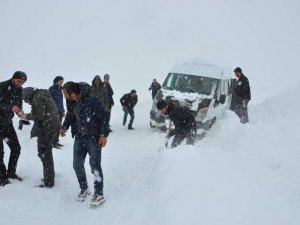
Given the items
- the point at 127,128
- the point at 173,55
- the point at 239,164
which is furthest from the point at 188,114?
the point at 173,55

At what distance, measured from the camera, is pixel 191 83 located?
12.0 meters

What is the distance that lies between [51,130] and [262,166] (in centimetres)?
359

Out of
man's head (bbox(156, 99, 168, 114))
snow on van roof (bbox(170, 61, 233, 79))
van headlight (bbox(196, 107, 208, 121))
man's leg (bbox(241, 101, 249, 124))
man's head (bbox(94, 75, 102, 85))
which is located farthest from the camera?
snow on van roof (bbox(170, 61, 233, 79))

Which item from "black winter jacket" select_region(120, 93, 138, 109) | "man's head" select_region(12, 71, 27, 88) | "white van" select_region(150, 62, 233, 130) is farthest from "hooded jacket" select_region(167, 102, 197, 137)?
"black winter jacket" select_region(120, 93, 138, 109)

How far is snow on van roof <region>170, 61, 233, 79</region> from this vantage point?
1222 cm

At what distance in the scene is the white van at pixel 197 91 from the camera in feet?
36.5

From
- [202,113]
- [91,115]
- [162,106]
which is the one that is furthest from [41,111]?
[202,113]

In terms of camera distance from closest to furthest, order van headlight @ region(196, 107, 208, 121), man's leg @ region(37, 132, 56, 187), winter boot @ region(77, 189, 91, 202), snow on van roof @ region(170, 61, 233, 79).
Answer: winter boot @ region(77, 189, 91, 202) → man's leg @ region(37, 132, 56, 187) → van headlight @ region(196, 107, 208, 121) → snow on van roof @ region(170, 61, 233, 79)

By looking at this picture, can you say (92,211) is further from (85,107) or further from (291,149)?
Result: (291,149)

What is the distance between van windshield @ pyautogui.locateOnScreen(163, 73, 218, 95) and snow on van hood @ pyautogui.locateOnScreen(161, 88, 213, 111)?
29cm

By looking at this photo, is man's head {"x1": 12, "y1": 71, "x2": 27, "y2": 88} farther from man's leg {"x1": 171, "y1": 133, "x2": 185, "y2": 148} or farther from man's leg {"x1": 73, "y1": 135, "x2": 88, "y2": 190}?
man's leg {"x1": 171, "y1": 133, "x2": 185, "y2": 148}

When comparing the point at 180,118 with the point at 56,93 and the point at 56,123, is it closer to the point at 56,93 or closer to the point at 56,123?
the point at 56,123

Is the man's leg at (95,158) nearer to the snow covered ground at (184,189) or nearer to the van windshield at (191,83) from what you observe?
the snow covered ground at (184,189)

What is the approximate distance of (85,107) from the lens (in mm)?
5621
